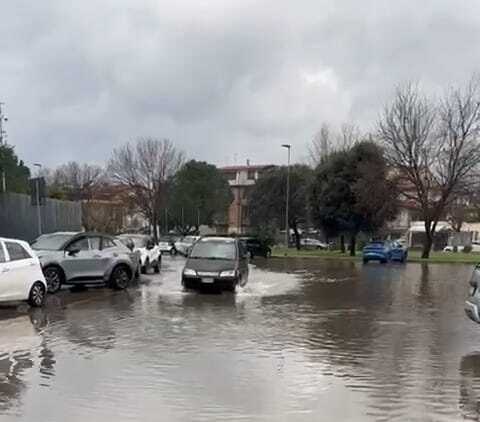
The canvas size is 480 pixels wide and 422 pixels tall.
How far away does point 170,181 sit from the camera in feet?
220

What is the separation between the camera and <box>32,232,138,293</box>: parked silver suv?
19844 mm

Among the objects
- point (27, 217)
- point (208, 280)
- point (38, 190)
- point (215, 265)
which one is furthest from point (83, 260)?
point (27, 217)

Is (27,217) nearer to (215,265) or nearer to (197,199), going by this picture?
(215,265)

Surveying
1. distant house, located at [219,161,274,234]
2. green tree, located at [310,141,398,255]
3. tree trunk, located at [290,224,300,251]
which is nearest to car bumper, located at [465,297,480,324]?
green tree, located at [310,141,398,255]

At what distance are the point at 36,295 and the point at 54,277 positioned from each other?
373 centimetres

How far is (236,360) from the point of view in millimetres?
10070

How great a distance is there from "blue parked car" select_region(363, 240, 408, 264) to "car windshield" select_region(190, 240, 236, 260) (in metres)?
23.9

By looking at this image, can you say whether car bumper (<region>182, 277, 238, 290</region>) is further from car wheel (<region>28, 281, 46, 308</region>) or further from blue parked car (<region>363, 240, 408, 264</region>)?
blue parked car (<region>363, 240, 408, 264</region>)

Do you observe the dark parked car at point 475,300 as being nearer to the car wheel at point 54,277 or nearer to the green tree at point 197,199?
the car wheel at point 54,277

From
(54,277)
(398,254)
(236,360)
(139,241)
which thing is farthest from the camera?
(398,254)

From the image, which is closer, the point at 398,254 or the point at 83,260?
the point at 83,260

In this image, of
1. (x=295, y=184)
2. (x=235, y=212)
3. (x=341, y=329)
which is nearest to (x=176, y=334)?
(x=341, y=329)

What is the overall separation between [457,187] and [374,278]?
2161 cm

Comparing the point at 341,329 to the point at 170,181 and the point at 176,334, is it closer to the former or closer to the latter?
the point at 176,334
